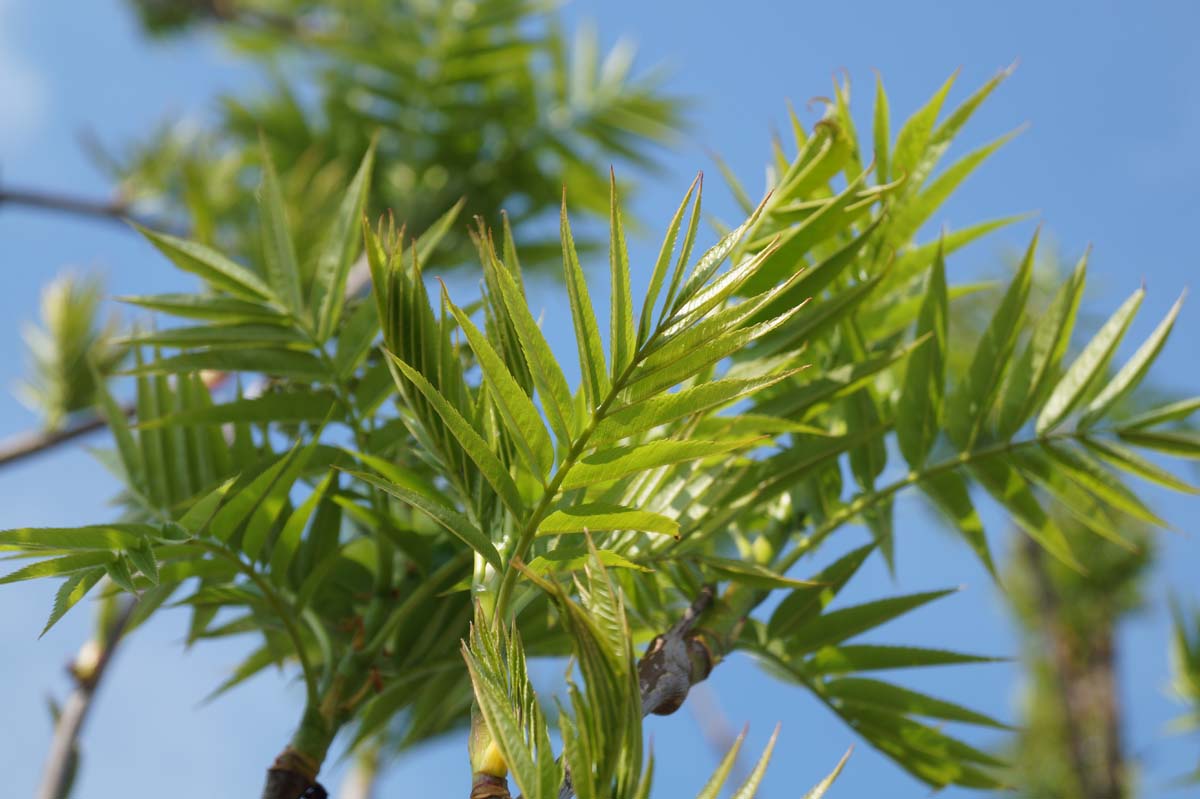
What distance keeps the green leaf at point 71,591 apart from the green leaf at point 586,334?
0.30m

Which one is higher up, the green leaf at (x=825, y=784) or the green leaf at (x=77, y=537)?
the green leaf at (x=77, y=537)

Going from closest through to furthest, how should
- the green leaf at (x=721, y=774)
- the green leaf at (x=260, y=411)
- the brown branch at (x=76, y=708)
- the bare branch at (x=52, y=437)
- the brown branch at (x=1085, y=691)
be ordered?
the green leaf at (x=721, y=774), the green leaf at (x=260, y=411), the brown branch at (x=76, y=708), the bare branch at (x=52, y=437), the brown branch at (x=1085, y=691)

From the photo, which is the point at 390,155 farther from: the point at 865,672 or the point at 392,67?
the point at 865,672

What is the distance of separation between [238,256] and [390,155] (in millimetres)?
496

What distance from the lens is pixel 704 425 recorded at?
2.67 feet

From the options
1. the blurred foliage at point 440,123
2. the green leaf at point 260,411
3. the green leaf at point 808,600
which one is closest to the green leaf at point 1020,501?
the green leaf at point 808,600

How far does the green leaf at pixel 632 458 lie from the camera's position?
622mm

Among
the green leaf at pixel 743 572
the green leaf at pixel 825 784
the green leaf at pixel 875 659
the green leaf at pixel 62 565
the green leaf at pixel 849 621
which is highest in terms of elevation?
the green leaf at pixel 62 565

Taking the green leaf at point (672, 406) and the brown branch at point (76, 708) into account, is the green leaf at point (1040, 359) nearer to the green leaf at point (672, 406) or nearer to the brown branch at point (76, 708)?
the green leaf at point (672, 406)

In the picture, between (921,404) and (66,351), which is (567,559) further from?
(66,351)

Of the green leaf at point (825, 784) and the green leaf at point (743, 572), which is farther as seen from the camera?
the green leaf at point (743, 572)

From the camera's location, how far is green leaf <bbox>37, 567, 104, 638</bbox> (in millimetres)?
600

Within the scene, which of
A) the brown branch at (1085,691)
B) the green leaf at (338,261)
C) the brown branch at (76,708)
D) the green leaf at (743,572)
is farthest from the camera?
the brown branch at (1085,691)

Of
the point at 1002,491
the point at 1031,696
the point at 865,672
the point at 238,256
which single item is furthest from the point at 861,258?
the point at 1031,696
